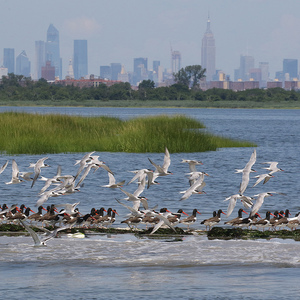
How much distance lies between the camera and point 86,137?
40250 millimetres

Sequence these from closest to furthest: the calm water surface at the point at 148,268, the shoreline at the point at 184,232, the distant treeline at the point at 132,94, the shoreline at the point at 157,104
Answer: the calm water surface at the point at 148,268
the shoreline at the point at 184,232
the shoreline at the point at 157,104
the distant treeline at the point at 132,94

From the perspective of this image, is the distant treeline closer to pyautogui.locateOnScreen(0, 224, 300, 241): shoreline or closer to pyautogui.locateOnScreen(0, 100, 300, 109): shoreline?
pyautogui.locateOnScreen(0, 100, 300, 109): shoreline

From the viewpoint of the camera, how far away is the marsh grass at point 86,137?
37.7 meters

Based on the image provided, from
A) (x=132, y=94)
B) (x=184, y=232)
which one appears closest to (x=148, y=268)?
(x=184, y=232)

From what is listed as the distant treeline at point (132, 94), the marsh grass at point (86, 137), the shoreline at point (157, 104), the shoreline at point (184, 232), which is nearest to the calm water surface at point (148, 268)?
the shoreline at point (184, 232)

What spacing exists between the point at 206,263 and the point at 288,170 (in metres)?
23.2

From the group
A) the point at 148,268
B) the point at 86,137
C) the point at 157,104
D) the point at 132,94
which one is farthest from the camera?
the point at 132,94

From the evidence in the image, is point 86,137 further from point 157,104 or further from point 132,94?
point 132,94

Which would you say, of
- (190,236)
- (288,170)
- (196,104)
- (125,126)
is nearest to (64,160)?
(125,126)

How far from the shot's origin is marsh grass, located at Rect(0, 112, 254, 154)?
1484 inches

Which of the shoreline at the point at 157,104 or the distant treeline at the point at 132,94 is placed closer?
the shoreline at the point at 157,104

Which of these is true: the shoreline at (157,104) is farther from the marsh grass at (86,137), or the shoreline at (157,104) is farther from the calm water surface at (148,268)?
the calm water surface at (148,268)

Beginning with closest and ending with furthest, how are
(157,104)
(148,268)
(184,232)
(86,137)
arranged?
(148,268)
(184,232)
(86,137)
(157,104)

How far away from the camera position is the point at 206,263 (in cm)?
1341
